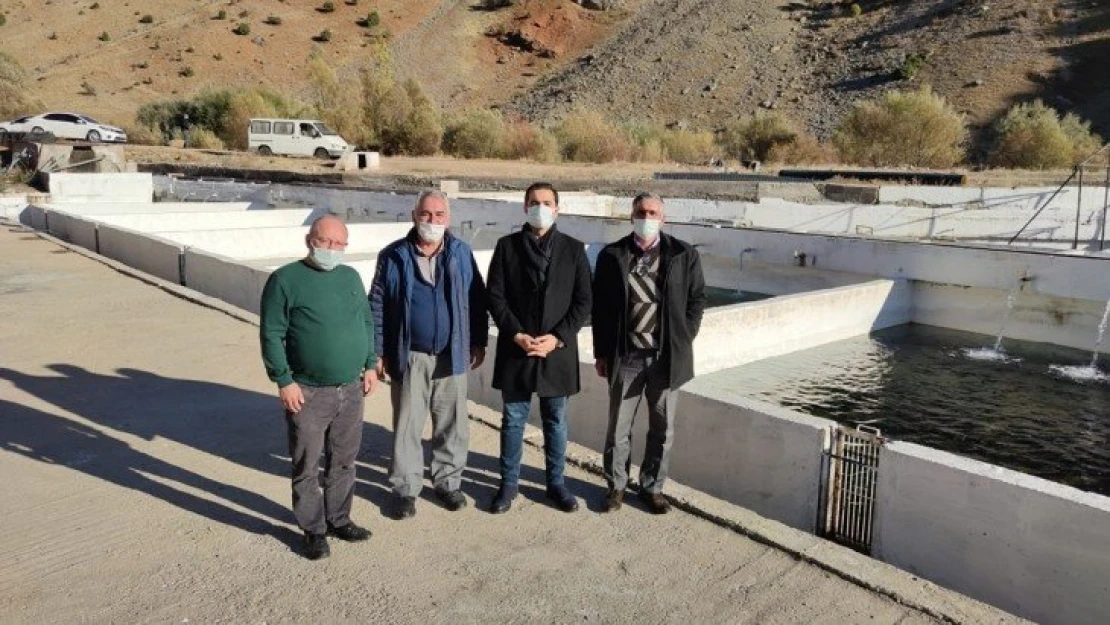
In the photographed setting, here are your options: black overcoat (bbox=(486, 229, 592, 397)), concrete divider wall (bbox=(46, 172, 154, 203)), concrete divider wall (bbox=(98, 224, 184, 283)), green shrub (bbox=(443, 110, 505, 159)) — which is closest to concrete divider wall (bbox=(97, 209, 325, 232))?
concrete divider wall (bbox=(98, 224, 184, 283))

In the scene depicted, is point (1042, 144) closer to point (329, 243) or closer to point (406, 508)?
point (406, 508)

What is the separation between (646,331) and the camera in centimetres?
432

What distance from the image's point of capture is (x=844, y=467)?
433 cm

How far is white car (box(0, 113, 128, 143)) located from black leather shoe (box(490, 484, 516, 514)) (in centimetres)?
3620

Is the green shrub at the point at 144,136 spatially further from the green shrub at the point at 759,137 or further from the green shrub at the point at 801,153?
the green shrub at the point at 801,153

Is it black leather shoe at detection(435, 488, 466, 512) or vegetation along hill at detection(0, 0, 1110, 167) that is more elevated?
vegetation along hill at detection(0, 0, 1110, 167)

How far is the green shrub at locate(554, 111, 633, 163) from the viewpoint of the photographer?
36250mm

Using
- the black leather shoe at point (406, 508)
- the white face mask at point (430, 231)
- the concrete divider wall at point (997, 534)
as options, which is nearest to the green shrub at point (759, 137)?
the concrete divider wall at point (997, 534)

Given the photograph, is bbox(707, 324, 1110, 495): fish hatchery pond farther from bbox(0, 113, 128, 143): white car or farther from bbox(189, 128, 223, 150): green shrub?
bbox(189, 128, 223, 150): green shrub

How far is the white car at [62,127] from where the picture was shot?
1356 inches

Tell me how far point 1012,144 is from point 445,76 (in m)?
47.1

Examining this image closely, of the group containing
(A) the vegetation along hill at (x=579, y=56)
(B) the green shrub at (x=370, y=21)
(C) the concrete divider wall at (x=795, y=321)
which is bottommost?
A: (C) the concrete divider wall at (x=795, y=321)

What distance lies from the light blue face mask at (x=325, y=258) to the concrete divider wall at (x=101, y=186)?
68.8 feet

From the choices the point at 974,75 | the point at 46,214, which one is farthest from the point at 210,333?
the point at 974,75
